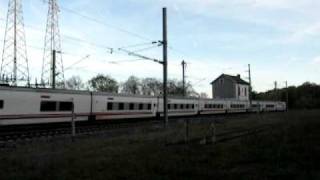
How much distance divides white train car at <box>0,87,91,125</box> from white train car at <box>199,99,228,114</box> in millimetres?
30668

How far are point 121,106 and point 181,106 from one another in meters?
16.5

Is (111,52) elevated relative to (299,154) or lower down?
elevated

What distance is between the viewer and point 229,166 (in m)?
11.6

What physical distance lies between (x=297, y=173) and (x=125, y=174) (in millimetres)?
4079

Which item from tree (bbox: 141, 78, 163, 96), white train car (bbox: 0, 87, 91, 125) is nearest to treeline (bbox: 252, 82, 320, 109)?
tree (bbox: 141, 78, 163, 96)

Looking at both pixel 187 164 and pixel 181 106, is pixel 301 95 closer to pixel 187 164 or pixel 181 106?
pixel 181 106

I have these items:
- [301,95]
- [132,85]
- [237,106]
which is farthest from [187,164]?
[301,95]

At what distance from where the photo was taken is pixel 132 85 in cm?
13025

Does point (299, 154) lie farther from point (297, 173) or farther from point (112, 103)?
point (112, 103)

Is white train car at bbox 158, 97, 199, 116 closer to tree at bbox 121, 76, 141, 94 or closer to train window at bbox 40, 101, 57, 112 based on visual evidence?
train window at bbox 40, 101, 57, 112

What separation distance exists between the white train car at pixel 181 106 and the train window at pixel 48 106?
20.1 m

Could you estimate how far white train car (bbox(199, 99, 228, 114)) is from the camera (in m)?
65.6

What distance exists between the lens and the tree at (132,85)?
5044 inches

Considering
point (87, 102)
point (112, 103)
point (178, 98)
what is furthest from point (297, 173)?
point (178, 98)
